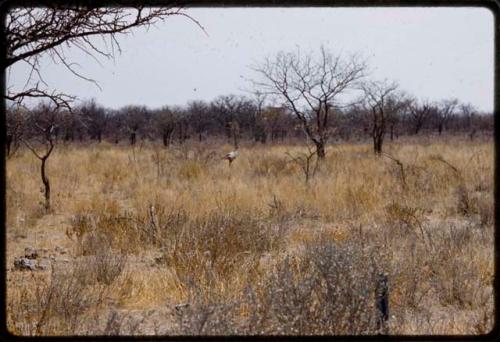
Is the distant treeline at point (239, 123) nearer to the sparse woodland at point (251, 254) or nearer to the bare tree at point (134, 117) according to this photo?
the bare tree at point (134, 117)

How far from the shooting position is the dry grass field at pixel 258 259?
3.43m

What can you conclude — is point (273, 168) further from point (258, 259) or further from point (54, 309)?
point (54, 309)

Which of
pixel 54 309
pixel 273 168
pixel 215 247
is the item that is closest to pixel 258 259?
pixel 215 247

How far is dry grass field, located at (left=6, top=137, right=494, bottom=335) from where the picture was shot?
3.43 metres

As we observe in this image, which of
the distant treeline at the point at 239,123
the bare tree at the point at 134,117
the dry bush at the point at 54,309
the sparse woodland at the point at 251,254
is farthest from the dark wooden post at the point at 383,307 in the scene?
the bare tree at the point at 134,117

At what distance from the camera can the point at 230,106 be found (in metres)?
51.6

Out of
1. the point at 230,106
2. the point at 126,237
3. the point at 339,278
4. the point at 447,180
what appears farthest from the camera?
the point at 230,106

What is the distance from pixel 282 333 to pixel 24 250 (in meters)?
4.38

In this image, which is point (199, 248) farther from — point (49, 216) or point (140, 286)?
point (49, 216)

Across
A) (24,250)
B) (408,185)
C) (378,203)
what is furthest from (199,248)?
(408,185)

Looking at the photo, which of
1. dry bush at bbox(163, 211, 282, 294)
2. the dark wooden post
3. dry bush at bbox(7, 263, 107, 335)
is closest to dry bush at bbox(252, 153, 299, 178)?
dry bush at bbox(163, 211, 282, 294)

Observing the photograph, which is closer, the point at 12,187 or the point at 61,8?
the point at 61,8

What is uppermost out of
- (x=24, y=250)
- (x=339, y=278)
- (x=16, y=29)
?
(x=16, y=29)

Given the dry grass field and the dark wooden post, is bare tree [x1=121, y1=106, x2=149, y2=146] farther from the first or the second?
the dark wooden post
